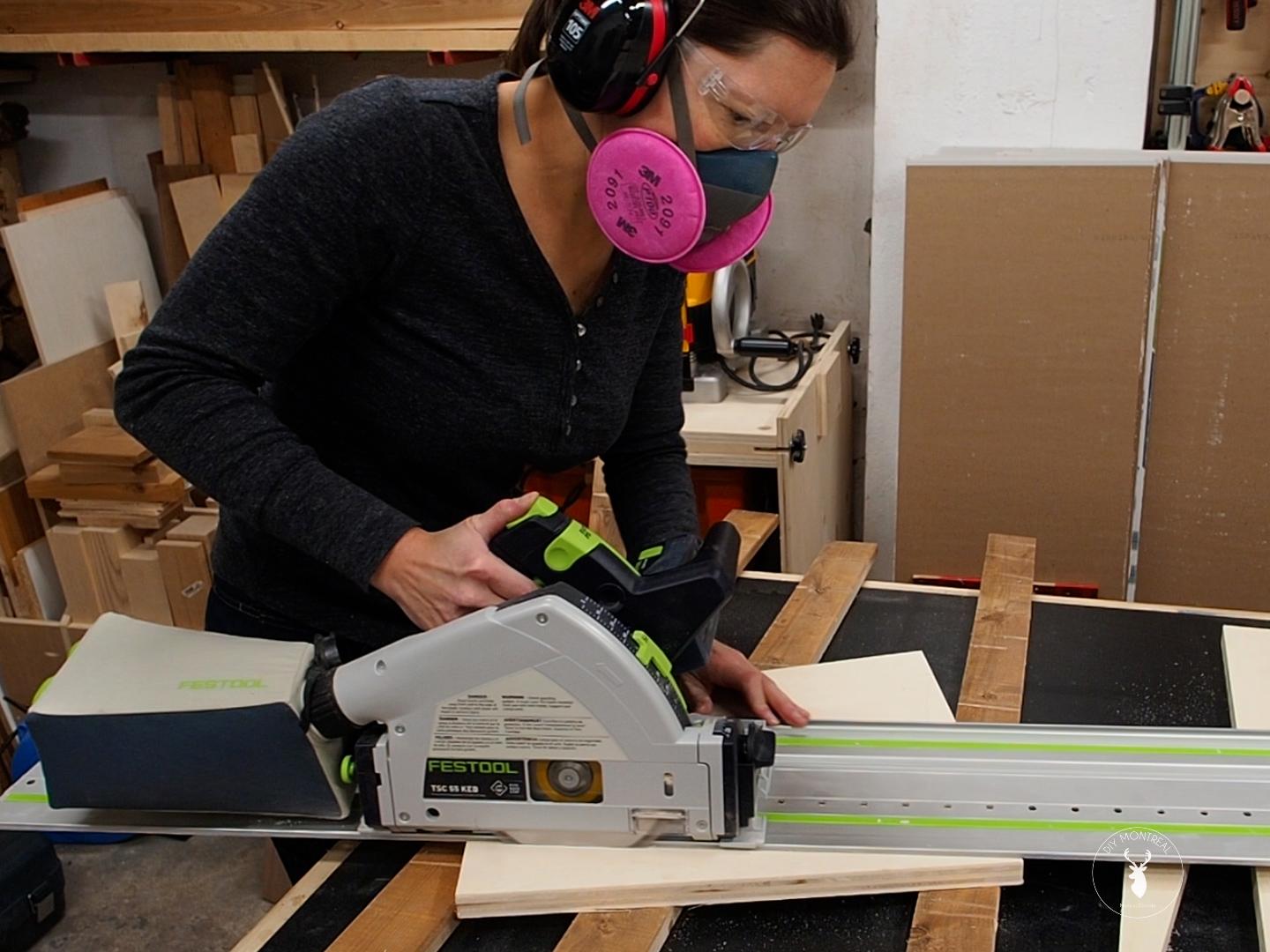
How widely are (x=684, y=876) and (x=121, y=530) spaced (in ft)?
7.38

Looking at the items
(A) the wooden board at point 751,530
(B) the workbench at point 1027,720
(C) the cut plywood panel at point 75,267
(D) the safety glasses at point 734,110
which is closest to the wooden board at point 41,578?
(C) the cut plywood panel at point 75,267

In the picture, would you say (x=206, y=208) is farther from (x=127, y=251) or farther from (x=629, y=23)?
(x=629, y=23)

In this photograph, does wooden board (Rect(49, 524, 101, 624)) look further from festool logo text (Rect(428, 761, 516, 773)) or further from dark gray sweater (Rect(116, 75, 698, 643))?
festool logo text (Rect(428, 761, 516, 773))

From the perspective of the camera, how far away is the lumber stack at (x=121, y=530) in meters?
2.84

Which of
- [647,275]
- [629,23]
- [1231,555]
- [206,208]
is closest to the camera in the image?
[629,23]

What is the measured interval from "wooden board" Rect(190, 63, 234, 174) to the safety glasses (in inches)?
90.5

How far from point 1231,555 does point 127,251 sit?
281cm

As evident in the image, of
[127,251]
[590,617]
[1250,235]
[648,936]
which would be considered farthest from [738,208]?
[127,251]

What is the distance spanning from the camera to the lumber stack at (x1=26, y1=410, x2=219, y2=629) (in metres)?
2.84

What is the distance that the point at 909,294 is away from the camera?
7.97 feet

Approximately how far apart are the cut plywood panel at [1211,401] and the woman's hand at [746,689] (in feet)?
4.66

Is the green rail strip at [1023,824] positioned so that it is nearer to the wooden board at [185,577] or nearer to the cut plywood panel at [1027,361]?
the cut plywood panel at [1027,361]

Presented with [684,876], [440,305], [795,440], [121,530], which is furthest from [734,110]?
[121,530]

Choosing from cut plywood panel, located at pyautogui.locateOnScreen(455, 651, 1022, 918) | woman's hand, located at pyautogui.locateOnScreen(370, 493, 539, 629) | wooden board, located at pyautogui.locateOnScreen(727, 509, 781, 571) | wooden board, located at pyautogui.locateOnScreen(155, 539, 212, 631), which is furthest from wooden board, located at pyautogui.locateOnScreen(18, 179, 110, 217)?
cut plywood panel, located at pyautogui.locateOnScreen(455, 651, 1022, 918)
